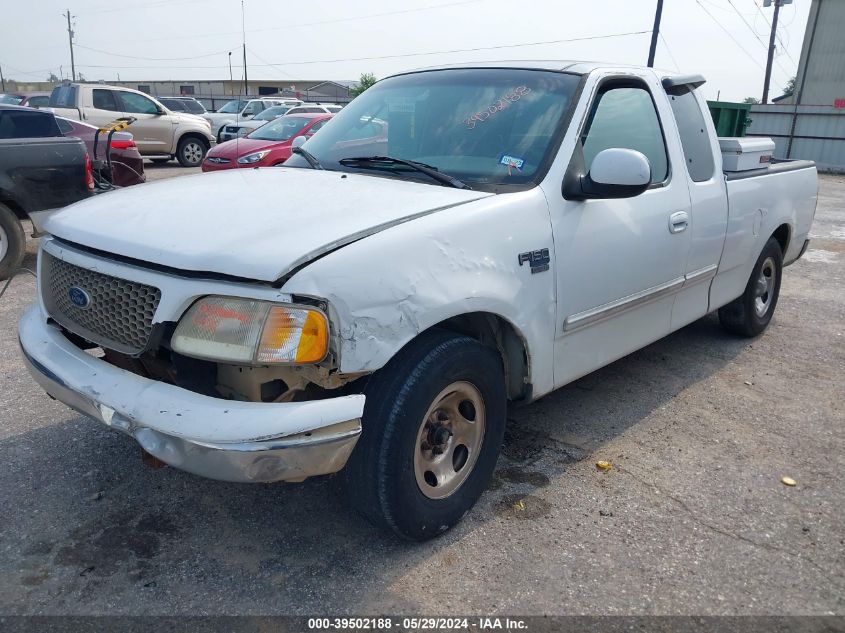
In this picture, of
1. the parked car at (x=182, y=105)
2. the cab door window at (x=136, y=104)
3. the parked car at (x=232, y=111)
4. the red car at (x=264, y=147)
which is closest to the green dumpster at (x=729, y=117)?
the red car at (x=264, y=147)

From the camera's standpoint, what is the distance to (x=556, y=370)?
10.9 ft

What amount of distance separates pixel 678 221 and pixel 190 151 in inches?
612

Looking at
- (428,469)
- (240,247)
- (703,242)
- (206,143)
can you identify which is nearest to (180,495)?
(428,469)

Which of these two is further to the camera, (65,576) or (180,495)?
(180,495)

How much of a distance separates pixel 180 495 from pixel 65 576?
63 cm

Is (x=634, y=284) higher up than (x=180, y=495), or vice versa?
(x=634, y=284)

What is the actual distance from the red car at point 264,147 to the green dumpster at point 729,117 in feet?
19.8

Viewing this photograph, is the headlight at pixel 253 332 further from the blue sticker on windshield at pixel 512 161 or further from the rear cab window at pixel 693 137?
the rear cab window at pixel 693 137

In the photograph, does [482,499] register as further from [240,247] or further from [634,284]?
[240,247]

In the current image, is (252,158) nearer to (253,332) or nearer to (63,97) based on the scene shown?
(63,97)

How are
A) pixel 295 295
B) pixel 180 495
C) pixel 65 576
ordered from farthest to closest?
pixel 180 495 < pixel 65 576 < pixel 295 295

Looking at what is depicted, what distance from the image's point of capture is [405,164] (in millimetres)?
3381

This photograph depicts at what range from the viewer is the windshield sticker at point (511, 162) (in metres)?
3.25

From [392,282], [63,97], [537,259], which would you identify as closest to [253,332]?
[392,282]
